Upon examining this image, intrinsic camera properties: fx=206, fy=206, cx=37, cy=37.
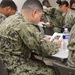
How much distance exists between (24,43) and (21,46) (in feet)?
0.19

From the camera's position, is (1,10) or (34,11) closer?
(34,11)

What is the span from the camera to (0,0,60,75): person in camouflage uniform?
6.50 ft

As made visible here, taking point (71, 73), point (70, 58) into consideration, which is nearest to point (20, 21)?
point (70, 58)

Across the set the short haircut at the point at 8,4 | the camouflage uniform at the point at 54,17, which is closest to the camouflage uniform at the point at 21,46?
the short haircut at the point at 8,4

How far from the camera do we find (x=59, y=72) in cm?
169

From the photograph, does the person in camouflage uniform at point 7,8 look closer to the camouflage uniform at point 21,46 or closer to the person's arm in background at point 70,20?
the person's arm in background at point 70,20

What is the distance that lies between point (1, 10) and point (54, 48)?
Answer: 1627 millimetres

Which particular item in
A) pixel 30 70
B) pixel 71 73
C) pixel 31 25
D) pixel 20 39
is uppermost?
pixel 31 25

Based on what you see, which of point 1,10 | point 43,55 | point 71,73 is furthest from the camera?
point 1,10

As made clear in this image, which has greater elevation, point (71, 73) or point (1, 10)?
point (1, 10)

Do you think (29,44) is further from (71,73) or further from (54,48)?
(71,73)

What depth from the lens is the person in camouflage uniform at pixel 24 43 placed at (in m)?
1.98

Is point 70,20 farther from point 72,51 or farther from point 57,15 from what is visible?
point 72,51

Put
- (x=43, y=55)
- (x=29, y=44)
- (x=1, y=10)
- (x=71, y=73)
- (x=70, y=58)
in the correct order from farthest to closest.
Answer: (x=1, y=10), (x=43, y=55), (x=29, y=44), (x=70, y=58), (x=71, y=73)
